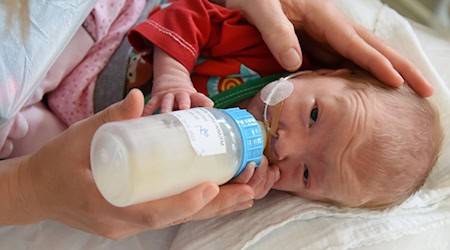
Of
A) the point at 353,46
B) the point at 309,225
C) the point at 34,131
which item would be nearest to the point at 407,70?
the point at 353,46

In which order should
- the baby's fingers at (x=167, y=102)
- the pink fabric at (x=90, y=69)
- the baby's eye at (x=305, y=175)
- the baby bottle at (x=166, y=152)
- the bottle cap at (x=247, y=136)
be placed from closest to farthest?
the baby bottle at (x=166, y=152)
the bottle cap at (x=247, y=136)
the baby's fingers at (x=167, y=102)
the baby's eye at (x=305, y=175)
the pink fabric at (x=90, y=69)

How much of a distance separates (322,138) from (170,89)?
282 millimetres

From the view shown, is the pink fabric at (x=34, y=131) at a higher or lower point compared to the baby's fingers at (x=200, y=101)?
lower

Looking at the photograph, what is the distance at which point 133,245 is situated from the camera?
3.59ft

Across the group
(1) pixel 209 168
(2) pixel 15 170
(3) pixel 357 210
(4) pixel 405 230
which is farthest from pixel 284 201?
(2) pixel 15 170

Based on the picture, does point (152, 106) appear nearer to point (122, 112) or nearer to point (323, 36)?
point (122, 112)

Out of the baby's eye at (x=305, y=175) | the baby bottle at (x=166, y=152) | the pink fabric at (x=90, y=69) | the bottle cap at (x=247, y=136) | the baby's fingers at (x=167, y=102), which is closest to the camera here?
the baby bottle at (x=166, y=152)

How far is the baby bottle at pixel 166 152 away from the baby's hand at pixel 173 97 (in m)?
0.12

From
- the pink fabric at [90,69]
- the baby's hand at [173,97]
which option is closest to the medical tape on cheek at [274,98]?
the baby's hand at [173,97]

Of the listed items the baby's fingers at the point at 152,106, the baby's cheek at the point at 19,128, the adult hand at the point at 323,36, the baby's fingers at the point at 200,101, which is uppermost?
the adult hand at the point at 323,36

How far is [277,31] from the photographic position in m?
1.08

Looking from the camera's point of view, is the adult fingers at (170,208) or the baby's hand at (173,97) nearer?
the adult fingers at (170,208)

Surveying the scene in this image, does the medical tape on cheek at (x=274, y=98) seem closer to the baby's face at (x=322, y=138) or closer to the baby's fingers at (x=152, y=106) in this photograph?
the baby's face at (x=322, y=138)

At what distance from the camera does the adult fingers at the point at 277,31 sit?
42.3 inches
